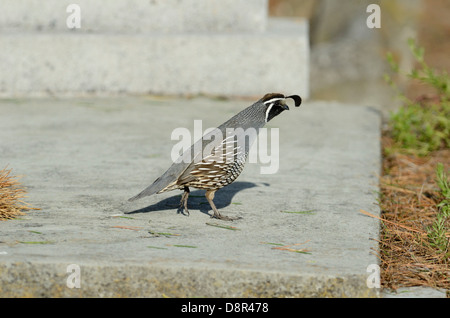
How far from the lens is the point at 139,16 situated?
8.05m

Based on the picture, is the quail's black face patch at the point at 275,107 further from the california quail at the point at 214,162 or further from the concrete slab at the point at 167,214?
the concrete slab at the point at 167,214

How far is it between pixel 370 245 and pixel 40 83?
16.5ft

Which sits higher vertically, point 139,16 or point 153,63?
point 139,16

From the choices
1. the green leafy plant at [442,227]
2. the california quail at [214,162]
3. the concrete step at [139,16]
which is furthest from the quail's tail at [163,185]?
the concrete step at [139,16]

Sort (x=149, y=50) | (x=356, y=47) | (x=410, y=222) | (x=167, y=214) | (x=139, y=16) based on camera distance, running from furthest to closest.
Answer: (x=356, y=47) < (x=139, y=16) < (x=149, y=50) < (x=410, y=222) < (x=167, y=214)

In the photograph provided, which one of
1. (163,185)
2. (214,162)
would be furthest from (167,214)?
(214,162)

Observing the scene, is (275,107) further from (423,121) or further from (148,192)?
(423,121)

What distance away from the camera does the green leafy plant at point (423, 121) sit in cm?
643

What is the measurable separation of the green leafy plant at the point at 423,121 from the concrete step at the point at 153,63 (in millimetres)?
1654

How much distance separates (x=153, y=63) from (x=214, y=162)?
4020 mm

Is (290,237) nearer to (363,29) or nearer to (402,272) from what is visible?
(402,272)

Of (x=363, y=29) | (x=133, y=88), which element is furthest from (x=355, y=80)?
(x=133, y=88)

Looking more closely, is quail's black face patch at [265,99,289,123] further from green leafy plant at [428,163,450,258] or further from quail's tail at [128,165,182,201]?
green leafy plant at [428,163,450,258]
